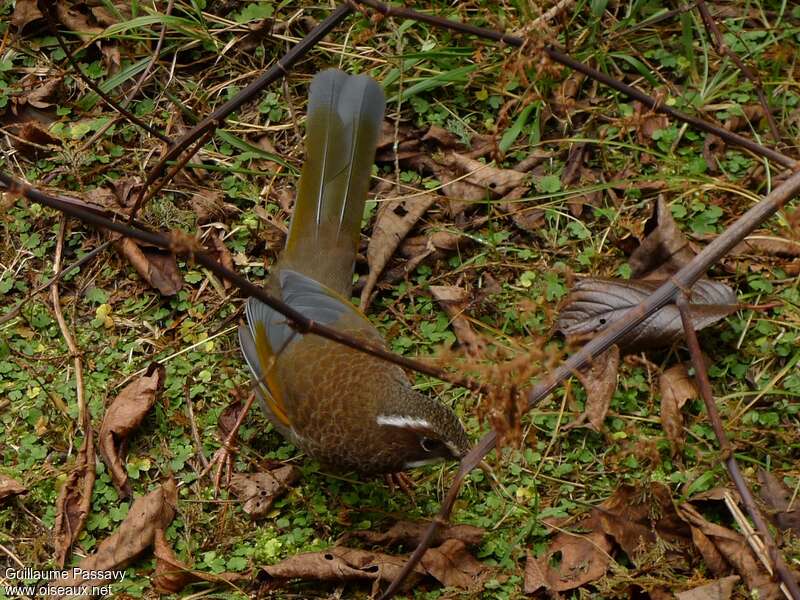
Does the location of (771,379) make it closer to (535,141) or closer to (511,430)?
(535,141)

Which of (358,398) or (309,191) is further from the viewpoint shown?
(309,191)

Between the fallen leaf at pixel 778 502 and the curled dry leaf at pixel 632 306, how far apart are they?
72cm

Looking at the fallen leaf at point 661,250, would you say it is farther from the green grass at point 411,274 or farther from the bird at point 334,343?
the bird at point 334,343

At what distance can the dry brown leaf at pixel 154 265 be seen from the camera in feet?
17.5

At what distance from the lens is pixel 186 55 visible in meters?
6.07

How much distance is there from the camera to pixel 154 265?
541 cm

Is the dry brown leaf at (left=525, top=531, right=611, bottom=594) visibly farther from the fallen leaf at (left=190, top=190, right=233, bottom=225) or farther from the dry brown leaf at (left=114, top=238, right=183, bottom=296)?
the fallen leaf at (left=190, top=190, right=233, bottom=225)

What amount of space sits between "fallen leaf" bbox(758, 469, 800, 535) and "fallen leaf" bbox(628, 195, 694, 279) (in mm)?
1113

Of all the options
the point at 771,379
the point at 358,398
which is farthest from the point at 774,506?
the point at 358,398

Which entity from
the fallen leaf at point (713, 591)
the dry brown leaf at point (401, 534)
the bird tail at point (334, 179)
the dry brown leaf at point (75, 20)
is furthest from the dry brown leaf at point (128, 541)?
the dry brown leaf at point (75, 20)

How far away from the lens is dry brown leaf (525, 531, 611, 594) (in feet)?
13.5

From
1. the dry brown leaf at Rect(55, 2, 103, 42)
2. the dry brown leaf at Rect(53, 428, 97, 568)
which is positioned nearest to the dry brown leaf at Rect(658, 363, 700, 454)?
the dry brown leaf at Rect(53, 428, 97, 568)

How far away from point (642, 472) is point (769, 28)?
2.76 metres

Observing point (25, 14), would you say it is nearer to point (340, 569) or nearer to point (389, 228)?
point (389, 228)
